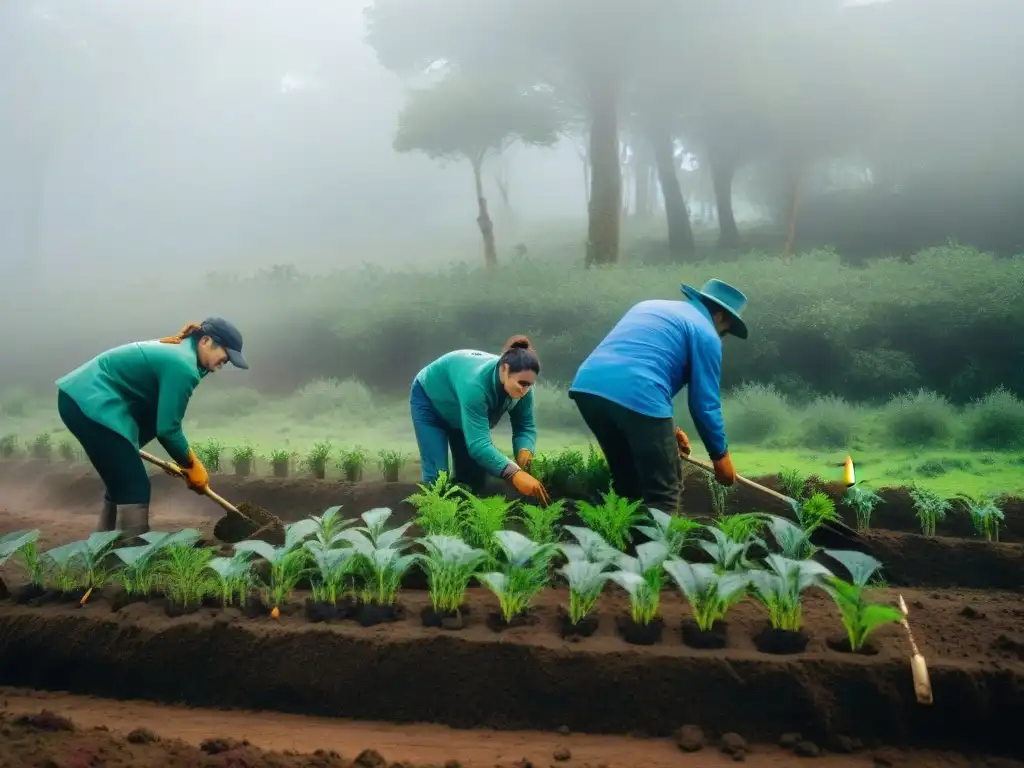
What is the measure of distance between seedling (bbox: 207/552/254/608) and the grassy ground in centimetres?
258

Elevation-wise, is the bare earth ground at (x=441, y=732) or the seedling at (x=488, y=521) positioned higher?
the seedling at (x=488, y=521)

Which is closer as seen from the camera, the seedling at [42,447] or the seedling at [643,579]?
the seedling at [643,579]

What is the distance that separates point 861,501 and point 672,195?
129 inches

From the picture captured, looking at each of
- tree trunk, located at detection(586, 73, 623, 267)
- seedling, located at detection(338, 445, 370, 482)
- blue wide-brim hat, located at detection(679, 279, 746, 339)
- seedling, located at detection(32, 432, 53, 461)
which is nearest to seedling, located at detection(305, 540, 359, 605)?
blue wide-brim hat, located at detection(679, 279, 746, 339)

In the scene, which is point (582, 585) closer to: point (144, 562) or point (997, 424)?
point (144, 562)

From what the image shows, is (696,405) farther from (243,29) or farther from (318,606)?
(243,29)

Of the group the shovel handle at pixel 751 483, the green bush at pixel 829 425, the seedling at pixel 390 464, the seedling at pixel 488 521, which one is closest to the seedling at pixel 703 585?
the seedling at pixel 488 521

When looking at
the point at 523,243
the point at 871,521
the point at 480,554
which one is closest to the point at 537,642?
the point at 480,554

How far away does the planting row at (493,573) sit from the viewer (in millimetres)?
2014

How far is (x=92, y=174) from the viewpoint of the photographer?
24.7ft

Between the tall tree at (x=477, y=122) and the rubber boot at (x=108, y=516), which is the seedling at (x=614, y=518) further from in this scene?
the tall tree at (x=477, y=122)

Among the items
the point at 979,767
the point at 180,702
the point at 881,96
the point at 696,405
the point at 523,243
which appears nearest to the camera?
the point at 979,767

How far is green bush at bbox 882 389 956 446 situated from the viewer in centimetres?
430

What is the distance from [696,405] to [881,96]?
3768 mm
